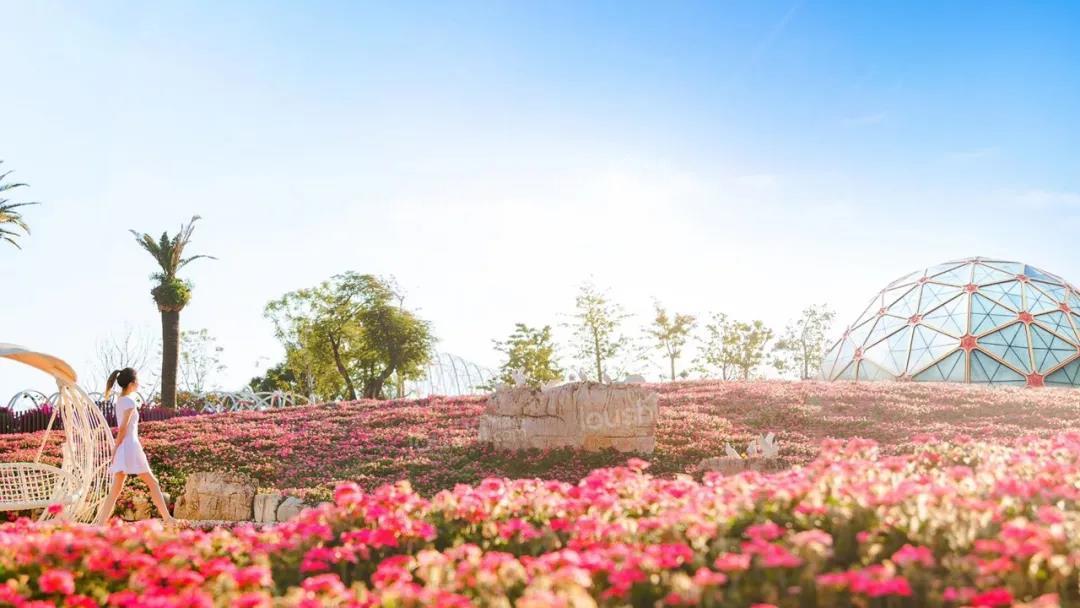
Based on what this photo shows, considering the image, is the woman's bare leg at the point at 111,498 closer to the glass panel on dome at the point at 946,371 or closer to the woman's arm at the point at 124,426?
the woman's arm at the point at 124,426

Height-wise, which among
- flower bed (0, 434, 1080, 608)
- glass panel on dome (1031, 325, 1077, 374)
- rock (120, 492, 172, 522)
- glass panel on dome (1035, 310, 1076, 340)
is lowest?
rock (120, 492, 172, 522)

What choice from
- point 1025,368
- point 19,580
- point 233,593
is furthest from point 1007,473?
point 1025,368

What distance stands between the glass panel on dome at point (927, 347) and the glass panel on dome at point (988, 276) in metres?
3.85

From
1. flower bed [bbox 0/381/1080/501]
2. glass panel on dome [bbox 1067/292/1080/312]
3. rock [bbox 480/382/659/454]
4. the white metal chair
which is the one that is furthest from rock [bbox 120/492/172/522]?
glass panel on dome [bbox 1067/292/1080/312]

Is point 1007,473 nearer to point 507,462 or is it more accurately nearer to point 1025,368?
point 507,462

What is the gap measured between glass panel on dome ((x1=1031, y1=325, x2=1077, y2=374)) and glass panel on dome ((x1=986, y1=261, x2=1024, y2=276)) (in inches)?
155

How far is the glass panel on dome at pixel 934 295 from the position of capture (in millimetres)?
33031

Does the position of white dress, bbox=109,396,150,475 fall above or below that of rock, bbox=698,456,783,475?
above

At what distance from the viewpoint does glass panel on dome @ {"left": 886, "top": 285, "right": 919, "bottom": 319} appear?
111 feet

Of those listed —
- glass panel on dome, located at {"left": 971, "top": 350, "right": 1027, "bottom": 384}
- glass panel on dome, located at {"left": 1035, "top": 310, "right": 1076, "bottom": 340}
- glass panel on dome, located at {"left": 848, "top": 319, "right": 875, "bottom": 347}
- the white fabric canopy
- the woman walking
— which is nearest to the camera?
the white fabric canopy

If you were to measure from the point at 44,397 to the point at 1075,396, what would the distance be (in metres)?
35.5

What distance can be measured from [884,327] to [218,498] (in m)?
31.1

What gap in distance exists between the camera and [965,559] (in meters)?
2.98

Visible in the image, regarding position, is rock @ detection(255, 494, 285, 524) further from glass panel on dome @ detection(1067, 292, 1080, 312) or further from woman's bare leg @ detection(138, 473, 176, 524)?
glass panel on dome @ detection(1067, 292, 1080, 312)
